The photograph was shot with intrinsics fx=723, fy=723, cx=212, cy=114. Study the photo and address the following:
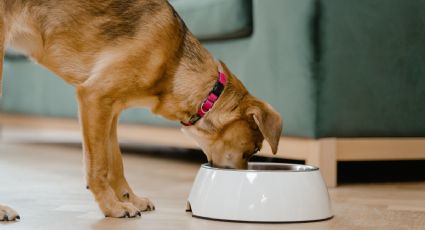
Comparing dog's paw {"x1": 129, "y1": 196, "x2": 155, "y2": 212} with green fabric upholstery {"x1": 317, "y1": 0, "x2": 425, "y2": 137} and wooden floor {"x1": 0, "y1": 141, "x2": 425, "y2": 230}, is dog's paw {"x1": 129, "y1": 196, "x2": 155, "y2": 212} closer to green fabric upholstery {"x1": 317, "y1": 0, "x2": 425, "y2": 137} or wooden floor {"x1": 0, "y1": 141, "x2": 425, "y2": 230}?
wooden floor {"x1": 0, "y1": 141, "x2": 425, "y2": 230}

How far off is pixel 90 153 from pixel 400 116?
135 cm

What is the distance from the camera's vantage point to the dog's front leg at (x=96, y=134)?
86.0 inches

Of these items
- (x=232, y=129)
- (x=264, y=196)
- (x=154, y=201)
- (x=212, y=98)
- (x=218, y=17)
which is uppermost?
(x=218, y=17)

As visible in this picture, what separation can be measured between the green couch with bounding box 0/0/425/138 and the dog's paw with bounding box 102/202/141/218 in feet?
3.05

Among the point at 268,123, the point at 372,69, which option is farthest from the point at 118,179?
the point at 372,69

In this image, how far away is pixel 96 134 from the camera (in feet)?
7.23

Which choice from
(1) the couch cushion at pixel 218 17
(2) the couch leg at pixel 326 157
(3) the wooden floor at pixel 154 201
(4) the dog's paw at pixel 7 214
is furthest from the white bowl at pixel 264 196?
(1) the couch cushion at pixel 218 17

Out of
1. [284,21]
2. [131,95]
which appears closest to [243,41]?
[284,21]

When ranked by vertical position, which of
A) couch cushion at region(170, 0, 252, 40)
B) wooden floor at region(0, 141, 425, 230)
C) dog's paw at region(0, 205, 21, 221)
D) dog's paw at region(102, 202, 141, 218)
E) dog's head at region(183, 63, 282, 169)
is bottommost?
wooden floor at region(0, 141, 425, 230)

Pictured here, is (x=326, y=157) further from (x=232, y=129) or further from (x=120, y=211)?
(x=120, y=211)

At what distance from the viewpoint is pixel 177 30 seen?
94.0 inches

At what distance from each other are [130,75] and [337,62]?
943 millimetres

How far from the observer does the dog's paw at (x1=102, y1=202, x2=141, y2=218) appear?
2.12 m

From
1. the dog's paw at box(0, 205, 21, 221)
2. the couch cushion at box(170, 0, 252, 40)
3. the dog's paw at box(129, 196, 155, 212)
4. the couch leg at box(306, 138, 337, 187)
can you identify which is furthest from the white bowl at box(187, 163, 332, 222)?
the couch cushion at box(170, 0, 252, 40)
